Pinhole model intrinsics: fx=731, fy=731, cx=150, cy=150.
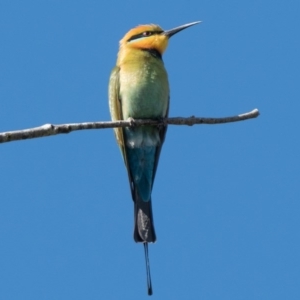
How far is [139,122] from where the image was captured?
12.2 ft

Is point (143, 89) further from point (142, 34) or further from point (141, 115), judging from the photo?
point (142, 34)

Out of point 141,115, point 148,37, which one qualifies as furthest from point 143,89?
point 148,37

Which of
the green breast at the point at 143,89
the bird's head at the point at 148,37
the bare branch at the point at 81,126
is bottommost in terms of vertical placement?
the bare branch at the point at 81,126

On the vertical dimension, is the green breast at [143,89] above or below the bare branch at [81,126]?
above

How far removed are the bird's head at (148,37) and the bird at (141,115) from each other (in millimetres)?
87

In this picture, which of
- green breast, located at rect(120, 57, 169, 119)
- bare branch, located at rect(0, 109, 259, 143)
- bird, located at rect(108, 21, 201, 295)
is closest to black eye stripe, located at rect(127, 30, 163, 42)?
bird, located at rect(108, 21, 201, 295)

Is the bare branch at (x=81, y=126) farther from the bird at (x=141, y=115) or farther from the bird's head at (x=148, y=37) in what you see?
the bird's head at (x=148, y=37)

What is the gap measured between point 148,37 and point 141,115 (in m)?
0.59

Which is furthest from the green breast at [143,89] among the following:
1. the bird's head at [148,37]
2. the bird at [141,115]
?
the bird's head at [148,37]

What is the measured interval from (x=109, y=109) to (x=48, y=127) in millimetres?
1764

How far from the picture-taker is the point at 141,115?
3969 mm

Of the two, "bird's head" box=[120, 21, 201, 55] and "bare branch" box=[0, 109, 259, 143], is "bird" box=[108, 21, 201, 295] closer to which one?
"bird's head" box=[120, 21, 201, 55]

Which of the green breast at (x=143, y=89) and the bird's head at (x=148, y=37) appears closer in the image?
the green breast at (x=143, y=89)

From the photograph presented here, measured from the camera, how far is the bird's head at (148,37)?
14.0ft
